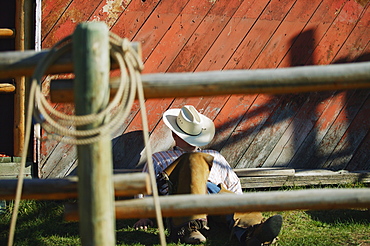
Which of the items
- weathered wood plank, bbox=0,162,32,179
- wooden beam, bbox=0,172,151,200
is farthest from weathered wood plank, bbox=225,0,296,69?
wooden beam, bbox=0,172,151,200

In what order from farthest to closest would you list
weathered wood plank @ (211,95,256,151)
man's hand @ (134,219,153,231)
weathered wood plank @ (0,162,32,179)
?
weathered wood plank @ (211,95,256,151) < weathered wood plank @ (0,162,32,179) < man's hand @ (134,219,153,231)

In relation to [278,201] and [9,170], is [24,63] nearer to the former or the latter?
[278,201]

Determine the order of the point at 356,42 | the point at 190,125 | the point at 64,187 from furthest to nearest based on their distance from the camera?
the point at 356,42, the point at 190,125, the point at 64,187

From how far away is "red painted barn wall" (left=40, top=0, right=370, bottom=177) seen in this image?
456 cm

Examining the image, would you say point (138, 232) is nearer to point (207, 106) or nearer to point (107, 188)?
point (207, 106)

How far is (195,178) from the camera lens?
12.5 ft

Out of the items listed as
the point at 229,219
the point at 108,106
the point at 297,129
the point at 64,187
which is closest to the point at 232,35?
the point at 297,129

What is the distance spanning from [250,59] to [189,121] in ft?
2.95

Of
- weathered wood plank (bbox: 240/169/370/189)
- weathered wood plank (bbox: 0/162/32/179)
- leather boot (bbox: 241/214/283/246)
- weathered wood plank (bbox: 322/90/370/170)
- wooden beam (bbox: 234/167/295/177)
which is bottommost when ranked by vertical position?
leather boot (bbox: 241/214/283/246)

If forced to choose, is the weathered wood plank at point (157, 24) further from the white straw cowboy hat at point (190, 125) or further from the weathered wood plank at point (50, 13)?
the weathered wood plank at point (50, 13)

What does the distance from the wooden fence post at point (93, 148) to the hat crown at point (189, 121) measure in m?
2.42

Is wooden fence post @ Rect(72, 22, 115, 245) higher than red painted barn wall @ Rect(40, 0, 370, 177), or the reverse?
red painted barn wall @ Rect(40, 0, 370, 177)

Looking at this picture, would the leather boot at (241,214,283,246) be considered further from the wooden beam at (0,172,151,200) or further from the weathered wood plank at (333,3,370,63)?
the weathered wood plank at (333,3,370,63)

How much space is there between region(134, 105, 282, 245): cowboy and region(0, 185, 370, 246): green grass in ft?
0.49
